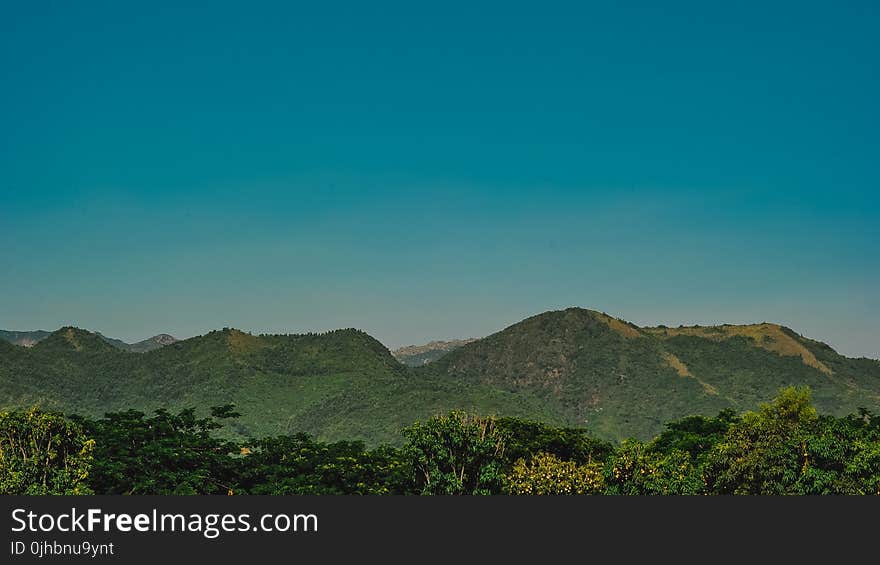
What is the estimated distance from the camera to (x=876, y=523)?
69.1ft

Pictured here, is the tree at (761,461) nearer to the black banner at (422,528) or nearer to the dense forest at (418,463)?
the dense forest at (418,463)

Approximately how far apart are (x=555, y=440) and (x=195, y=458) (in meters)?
25.5

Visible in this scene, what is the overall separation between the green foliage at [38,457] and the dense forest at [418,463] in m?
0.04

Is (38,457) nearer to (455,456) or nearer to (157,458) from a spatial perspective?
(455,456)

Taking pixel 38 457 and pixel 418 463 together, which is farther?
pixel 418 463

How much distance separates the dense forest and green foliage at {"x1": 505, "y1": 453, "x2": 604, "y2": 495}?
0.05 m

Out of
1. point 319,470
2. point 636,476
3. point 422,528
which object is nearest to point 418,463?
point 636,476

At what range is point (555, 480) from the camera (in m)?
36.5

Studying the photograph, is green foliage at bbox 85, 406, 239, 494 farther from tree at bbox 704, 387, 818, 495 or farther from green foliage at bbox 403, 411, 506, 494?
tree at bbox 704, 387, 818, 495

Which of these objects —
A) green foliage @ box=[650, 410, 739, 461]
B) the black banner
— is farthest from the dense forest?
the black banner

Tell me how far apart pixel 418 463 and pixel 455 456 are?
1689mm

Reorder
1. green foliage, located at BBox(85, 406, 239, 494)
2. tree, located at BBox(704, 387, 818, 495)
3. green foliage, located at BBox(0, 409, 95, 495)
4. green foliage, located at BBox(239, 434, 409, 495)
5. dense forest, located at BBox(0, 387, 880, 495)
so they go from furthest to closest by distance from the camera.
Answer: green foliage, located at BBox(239, 434, 409, 495) < green foliage, located at BBox(85, 406, 239, 494) < tree, located at BBox(704, 387, 818, 495) < dense forest, located at BBox(0, 387, 880, 495) < green foliage, located at BBox(0, 409, 95, 495)

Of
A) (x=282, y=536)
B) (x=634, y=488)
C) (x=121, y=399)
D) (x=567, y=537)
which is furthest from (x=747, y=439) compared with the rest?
(x=121, y=399)

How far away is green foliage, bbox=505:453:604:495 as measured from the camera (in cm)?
3572
